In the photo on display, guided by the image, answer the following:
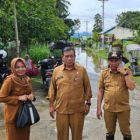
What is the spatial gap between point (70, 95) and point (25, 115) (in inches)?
28.1

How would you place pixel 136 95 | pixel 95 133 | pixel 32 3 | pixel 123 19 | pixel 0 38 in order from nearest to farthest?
pixel 95 133
pixel 136 95
pixel 0 38
pixel 32 3
pixel 123 19

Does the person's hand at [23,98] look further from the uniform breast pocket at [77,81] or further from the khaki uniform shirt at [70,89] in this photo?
the uniform breast pocket at [77,81]

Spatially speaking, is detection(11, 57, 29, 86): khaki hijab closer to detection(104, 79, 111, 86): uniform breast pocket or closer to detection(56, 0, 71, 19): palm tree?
detection(104, 79, 111, 86): uniform breast pocket

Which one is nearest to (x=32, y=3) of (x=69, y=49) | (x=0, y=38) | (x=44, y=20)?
(x=44, y=20)

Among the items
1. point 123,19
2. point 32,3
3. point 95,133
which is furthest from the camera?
point 123,19

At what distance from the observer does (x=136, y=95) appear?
48.5 feet

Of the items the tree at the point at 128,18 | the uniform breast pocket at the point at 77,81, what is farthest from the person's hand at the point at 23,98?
the tree at the point at 128,18

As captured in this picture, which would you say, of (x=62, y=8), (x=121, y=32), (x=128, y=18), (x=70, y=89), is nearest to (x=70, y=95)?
(x=70, y=89)

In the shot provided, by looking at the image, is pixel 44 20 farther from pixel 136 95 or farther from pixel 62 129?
pixel 62 129

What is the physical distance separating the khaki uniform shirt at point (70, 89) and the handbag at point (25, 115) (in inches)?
16.2

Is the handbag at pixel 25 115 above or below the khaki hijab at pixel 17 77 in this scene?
below

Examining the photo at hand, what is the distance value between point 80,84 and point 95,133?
284 cm

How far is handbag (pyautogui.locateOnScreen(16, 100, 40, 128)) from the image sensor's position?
6188 millimetres

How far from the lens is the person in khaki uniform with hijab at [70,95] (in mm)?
6355
